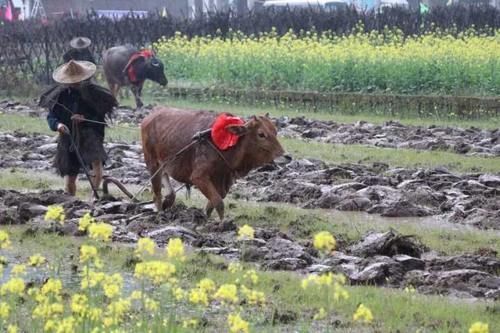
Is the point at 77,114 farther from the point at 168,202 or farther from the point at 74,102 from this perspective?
the point at 168,202

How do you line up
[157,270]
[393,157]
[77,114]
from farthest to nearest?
[393,157], [77,114], [157,270]

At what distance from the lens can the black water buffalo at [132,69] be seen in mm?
25844

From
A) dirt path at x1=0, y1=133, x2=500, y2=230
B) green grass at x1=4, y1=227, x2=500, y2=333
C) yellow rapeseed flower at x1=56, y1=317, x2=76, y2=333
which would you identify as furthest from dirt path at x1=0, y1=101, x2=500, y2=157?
yellow rapeseed flower at x1=56, y1=317, x2=76, y2=333

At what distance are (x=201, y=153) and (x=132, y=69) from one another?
14.3 metres

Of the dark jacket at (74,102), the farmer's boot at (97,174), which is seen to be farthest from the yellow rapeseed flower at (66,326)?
the farmer's boot at (97,174)

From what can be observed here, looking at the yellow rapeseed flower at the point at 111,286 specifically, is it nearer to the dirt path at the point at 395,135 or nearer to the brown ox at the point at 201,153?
the brown ox at the point at 201,153

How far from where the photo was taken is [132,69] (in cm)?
2578

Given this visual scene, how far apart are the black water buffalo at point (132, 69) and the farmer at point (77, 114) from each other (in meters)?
12.4

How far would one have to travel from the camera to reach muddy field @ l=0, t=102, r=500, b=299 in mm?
9594

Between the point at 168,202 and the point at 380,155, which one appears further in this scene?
the point at 380,155

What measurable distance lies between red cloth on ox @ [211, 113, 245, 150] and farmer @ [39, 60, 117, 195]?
6.41 ft

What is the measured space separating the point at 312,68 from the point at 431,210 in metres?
13.3

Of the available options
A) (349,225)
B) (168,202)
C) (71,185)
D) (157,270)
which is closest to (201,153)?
(168,202)

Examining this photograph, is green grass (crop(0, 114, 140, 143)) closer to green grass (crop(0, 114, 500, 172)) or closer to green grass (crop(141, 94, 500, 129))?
green grass (crop(0, 114, 500, 172))
